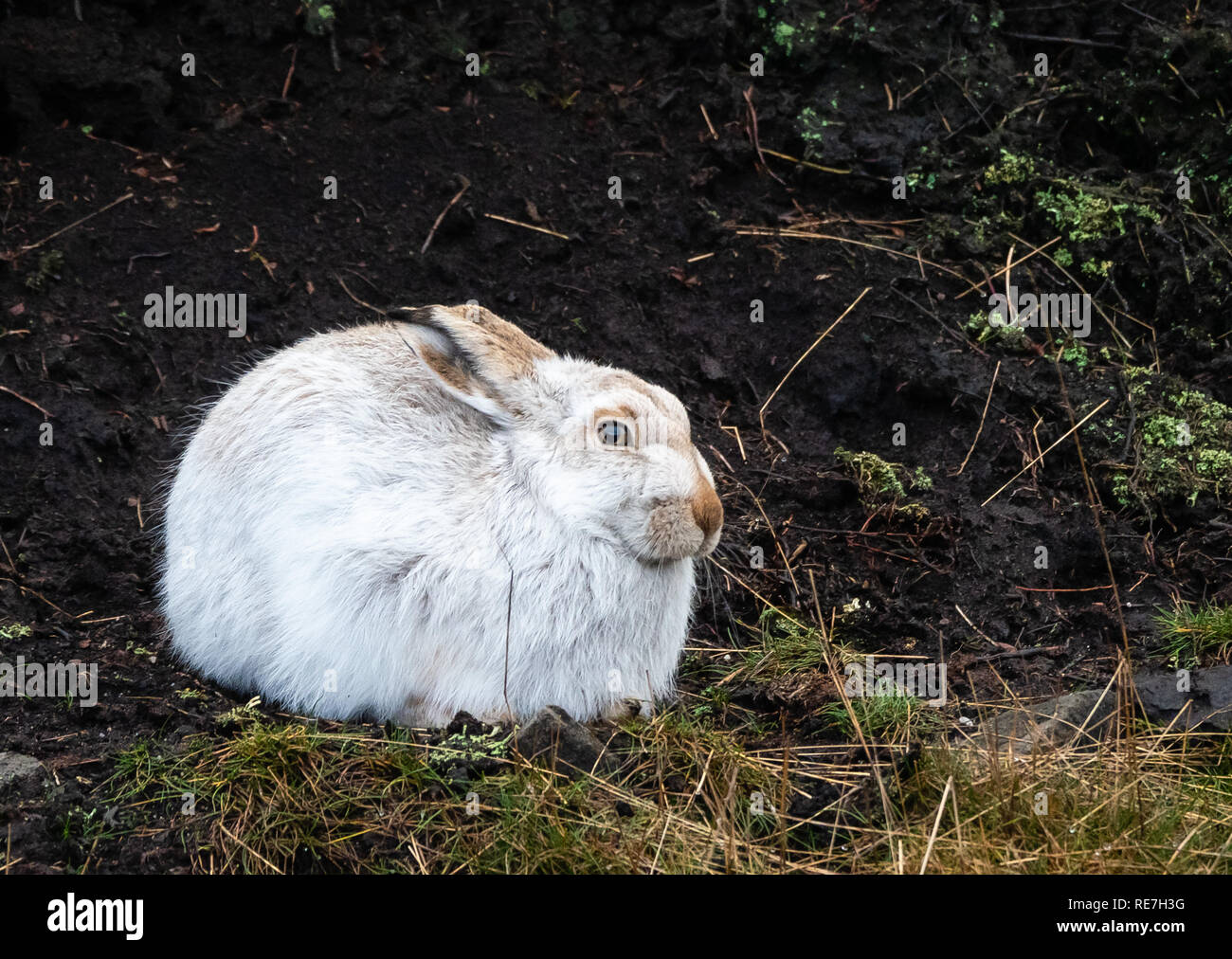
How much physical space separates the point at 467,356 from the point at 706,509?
1.10 meters

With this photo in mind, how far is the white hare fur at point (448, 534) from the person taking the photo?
14.9 feet

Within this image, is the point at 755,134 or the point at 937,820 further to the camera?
the point at 755,134

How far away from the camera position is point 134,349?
6578 millimetres

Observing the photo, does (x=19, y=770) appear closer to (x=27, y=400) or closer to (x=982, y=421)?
(x=27, y=400)

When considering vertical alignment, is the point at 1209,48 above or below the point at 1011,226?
above

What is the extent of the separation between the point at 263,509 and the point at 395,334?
3.21 feet

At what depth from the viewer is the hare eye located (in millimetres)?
4594

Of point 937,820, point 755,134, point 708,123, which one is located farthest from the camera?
point 708,123

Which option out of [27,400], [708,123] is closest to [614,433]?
[27,400]

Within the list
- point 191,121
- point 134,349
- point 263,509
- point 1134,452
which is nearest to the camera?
point 263,509

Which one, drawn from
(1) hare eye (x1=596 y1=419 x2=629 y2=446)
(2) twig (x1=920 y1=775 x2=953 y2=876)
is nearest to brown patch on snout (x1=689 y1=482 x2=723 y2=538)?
(1) hare eye (x1=596 y1=419 x2=629 y2=446)

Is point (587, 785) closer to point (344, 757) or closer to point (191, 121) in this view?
point (344, 757)

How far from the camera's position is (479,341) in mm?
4699

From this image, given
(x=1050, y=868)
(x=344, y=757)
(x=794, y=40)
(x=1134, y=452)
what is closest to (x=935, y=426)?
(x=1134, y=452)
